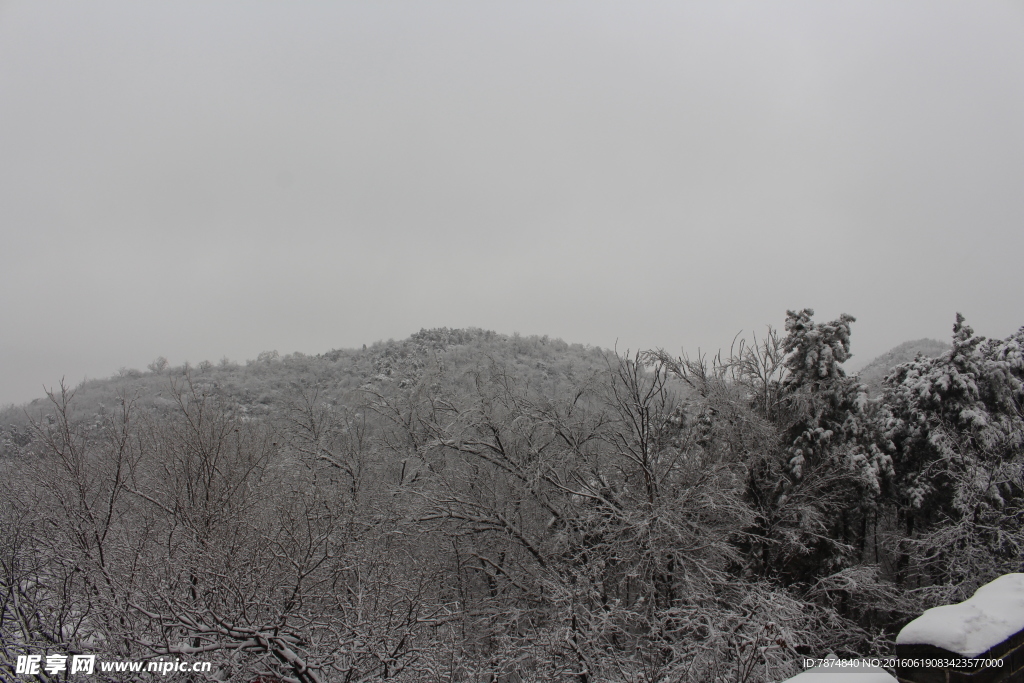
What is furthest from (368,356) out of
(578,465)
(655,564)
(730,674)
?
(730,674)

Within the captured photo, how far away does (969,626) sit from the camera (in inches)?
93.8

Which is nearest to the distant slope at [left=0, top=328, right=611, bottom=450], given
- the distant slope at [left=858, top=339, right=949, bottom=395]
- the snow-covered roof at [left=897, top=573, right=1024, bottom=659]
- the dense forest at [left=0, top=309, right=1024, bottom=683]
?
the dense forest at [left=0, top=309, right=1024, bottom=683]

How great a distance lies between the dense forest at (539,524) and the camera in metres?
6.74

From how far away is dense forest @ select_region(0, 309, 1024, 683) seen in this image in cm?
674

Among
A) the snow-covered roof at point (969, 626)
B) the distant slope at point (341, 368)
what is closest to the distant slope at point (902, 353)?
the distant slope at point (341, 368)

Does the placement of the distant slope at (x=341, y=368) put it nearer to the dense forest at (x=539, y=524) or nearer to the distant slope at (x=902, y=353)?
the dense forest at (x=539, y=524)

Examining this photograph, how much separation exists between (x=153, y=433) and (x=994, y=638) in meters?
17.1

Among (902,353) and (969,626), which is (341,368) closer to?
(902,353)

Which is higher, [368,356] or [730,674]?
[368,356]

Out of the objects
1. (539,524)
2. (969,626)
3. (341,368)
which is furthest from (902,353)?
(341,368)

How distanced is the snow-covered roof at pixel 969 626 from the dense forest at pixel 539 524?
112 inches

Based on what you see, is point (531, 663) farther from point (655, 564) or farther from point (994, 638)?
point (994, 638)

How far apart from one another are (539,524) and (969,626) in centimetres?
1333

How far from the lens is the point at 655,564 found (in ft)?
35.3
